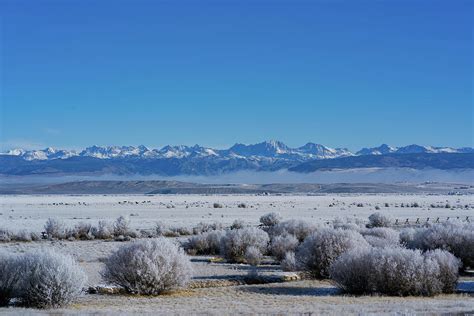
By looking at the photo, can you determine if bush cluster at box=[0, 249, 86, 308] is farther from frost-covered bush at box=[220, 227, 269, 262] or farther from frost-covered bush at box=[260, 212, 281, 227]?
frost-covered bush at box=[260, 212, 281, 227]

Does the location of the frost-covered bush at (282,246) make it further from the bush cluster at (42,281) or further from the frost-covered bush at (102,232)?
the frost-covered bush at (102,232)

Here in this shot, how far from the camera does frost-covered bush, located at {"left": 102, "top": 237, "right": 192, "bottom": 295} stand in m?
18.0

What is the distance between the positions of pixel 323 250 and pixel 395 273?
4176 mm

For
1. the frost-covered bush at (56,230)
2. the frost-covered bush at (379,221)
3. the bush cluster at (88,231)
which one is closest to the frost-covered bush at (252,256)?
the bush cluster at (88,231)

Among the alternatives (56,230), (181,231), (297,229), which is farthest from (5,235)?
(297,229)

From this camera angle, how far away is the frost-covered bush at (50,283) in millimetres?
15523

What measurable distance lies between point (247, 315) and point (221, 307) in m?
1.51

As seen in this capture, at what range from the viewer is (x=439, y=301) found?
52.6 ft

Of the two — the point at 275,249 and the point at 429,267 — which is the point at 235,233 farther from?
the point at 429,267

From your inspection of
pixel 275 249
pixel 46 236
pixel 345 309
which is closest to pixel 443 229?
pixel 275 249

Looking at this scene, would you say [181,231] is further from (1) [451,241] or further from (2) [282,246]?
(1) [451,241]

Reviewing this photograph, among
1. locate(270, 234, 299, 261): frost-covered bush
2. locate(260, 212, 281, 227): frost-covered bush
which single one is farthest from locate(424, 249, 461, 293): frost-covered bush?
locate(260, 212, 281, 227): frost-covered bush

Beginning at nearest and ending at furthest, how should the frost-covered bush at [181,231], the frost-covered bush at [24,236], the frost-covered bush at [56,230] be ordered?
the frost-covered bush at [24,236] < the frost-covered bush at [56,230] < the frost-covered bush at [181,231]

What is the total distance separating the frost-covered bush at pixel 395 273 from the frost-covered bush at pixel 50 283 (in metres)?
6.88
